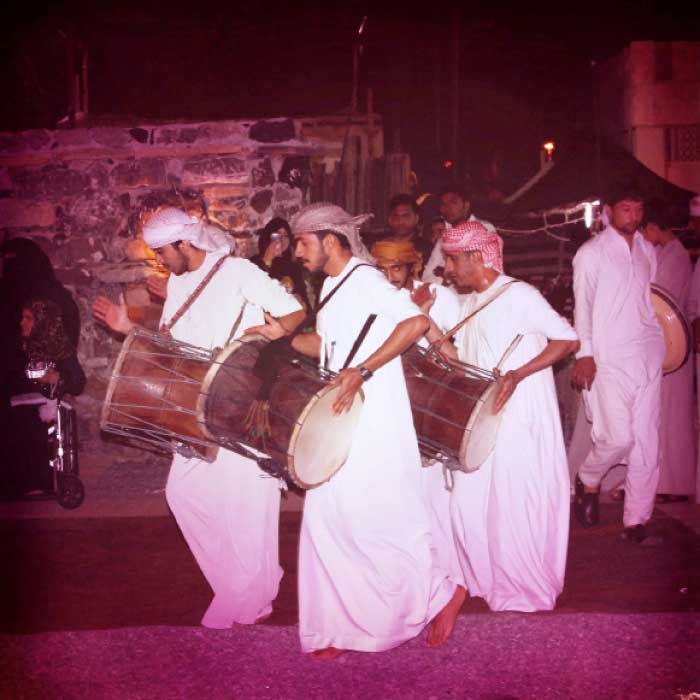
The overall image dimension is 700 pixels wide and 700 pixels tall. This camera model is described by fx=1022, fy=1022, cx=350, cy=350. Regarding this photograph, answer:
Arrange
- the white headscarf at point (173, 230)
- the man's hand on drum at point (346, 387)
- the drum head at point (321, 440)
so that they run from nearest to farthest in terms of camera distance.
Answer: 1. the drum head at point (321, 440)
2. the man's hand on drum at point (346, 387)
3. the white headscarf at point (173, 230)

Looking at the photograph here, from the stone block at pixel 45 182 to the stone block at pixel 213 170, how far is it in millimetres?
1057

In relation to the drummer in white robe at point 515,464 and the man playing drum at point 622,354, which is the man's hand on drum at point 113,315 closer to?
the drummer in white robe at point 515,464

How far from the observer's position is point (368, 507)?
4.44m

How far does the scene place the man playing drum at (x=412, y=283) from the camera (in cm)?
559

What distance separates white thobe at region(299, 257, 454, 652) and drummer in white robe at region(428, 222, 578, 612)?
0.74 metres

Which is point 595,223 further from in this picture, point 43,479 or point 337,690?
point 337,690

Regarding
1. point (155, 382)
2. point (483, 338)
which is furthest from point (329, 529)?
point (483, 338)

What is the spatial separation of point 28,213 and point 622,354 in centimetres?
572

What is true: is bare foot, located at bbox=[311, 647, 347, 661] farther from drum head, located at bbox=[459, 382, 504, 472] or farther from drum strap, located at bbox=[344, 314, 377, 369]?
drum strap, located at bbox=[344, 314, 377, 369]

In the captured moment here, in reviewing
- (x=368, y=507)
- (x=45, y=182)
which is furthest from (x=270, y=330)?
(x=45, y=182)

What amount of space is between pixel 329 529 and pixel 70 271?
578cm

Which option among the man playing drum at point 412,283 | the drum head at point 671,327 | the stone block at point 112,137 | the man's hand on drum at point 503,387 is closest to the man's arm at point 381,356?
the man's hand on drum at point 503,387

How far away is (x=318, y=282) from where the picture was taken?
349 inches

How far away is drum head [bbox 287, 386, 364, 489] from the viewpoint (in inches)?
161
